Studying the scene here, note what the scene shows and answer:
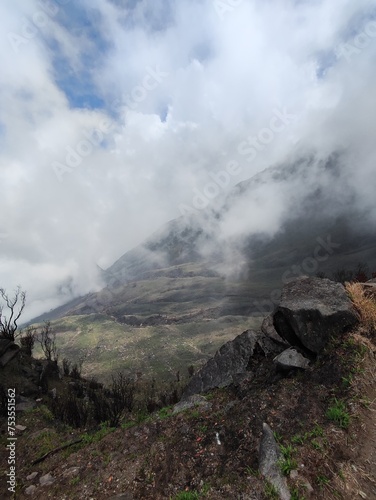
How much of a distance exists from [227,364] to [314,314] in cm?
738

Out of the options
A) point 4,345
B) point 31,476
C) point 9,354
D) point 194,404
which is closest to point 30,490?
point 31,476

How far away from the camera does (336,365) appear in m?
10.5

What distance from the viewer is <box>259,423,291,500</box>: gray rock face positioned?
7.16 metres

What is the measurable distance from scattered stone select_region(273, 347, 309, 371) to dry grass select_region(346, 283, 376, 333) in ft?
9.14

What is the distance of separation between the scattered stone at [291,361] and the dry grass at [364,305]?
278 centimetres

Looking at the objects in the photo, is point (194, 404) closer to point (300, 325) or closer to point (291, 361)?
point (291, 361)

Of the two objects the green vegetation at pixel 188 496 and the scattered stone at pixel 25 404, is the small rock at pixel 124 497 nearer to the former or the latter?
the green vegetation at pixel 188 496

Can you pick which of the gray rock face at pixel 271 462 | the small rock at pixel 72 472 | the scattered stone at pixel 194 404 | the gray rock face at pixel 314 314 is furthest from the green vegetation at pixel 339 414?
the small rock at pixel 72 472

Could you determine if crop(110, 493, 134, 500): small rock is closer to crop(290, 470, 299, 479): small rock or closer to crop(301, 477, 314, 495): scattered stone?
crop(290, 470, 299, 479): small rock

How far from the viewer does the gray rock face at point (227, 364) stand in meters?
16.5

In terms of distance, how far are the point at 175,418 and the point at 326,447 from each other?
Answer: 664 centimetres

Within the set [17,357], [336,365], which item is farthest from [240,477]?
[17,357]

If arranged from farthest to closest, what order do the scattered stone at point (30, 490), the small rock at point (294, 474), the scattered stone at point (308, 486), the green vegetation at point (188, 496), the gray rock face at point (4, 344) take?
the gray rock face at point (4, 344), the scattered stone at point (30, 490), the green vegetation at point (188, 496), the small rock at point (294, 474), the scattered stone at point (308, 486)

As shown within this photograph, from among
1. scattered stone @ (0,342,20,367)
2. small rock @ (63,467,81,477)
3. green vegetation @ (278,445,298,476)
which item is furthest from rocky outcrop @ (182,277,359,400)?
scattered stone @ (0,342,20,367)
